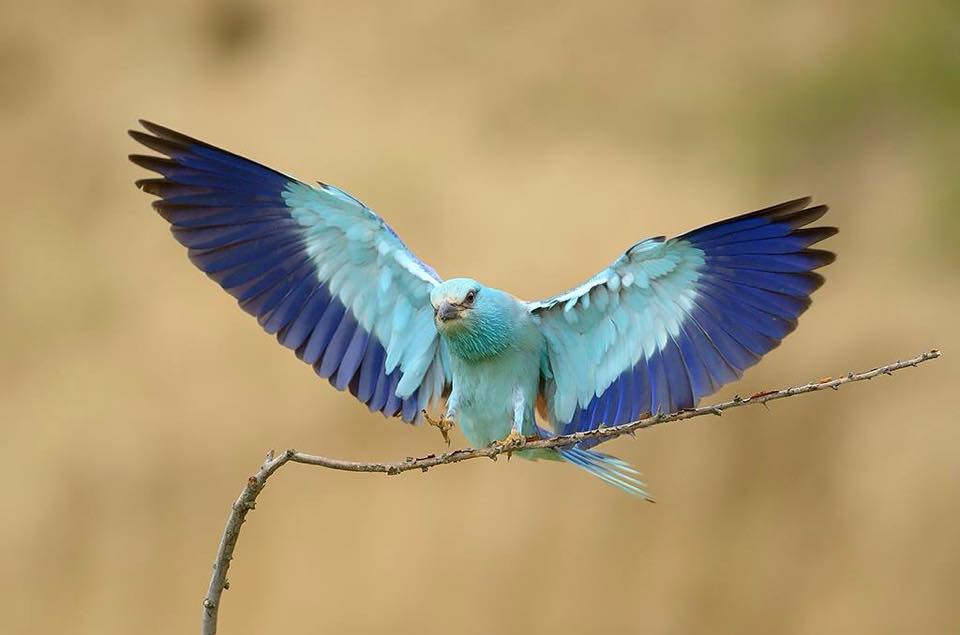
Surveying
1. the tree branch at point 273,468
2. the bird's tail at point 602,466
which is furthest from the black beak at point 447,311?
the tree branch at point 273,468

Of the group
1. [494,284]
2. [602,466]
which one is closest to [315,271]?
[602,466]

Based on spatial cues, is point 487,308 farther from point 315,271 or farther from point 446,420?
point 315,271

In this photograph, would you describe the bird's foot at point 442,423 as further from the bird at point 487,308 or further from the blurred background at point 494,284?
the blurred background at point 494,284

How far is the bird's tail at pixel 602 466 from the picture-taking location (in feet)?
6.19

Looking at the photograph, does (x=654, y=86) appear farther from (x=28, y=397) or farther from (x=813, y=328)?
(x=28, y=397)

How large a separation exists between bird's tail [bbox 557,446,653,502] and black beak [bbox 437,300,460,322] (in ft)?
0.81

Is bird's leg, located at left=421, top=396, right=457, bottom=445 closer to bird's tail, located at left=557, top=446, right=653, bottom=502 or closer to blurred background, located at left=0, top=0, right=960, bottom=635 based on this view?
bird's tail, located at left=557, top=446, right=653, bottom=502

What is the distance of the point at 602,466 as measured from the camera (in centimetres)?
191

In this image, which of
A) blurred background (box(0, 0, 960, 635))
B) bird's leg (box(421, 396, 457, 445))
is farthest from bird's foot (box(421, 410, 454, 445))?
blurred background (box(0, 0, 960, 635))

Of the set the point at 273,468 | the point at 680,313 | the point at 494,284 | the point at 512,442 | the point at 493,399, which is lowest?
the point at 273,468

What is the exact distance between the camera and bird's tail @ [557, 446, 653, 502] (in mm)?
1888

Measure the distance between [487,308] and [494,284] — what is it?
4.81ft

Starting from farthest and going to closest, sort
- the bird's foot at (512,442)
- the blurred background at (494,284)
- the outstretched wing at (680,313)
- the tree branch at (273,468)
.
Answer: the blurred background at (494,284)
the outstretched wing at (680,313)
the bird's foot at (512,442)
the tree branch at (273,468)

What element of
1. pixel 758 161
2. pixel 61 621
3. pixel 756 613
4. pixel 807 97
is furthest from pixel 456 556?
pixel 807 97
